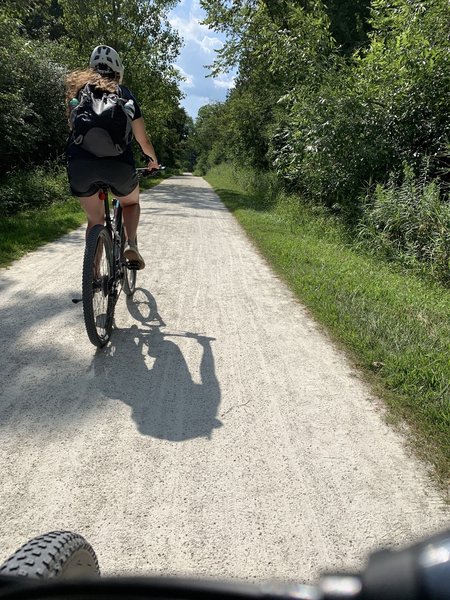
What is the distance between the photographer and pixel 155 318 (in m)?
4.28

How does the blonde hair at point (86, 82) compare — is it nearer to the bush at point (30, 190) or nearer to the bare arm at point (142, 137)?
the bare arm at point (142, 137)

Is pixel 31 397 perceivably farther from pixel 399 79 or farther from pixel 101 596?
pixel 399 79

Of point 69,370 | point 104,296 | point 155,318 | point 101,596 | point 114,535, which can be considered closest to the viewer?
point 101,596

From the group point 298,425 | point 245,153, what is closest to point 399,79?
point 298,425

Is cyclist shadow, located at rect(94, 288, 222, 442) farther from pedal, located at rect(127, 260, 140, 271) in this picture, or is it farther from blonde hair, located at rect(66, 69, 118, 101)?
blonde hair, located at rect(66, 69, 118, 101)

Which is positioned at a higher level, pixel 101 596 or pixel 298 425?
pixel 101 596

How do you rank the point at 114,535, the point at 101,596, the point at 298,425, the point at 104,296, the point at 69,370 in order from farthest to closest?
the point at 104,296, the point at 69,370, the point at 298,425, the point at 114,535, the point at 101,596

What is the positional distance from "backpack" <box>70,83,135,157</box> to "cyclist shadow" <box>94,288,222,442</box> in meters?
1.52

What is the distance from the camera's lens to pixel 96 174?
10.6ft

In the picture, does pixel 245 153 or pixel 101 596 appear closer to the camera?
pixel 101 596

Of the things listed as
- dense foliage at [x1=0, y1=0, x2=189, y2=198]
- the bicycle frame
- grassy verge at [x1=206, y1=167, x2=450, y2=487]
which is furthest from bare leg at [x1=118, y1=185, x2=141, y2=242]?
dense foliage at [x1=0, y1=0, x2=189, y2=198]

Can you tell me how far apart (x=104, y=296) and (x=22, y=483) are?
5.60 ft

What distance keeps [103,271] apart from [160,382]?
40.5 inches

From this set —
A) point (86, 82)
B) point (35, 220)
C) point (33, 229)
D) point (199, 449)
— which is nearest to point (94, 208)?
point (86, 82)
